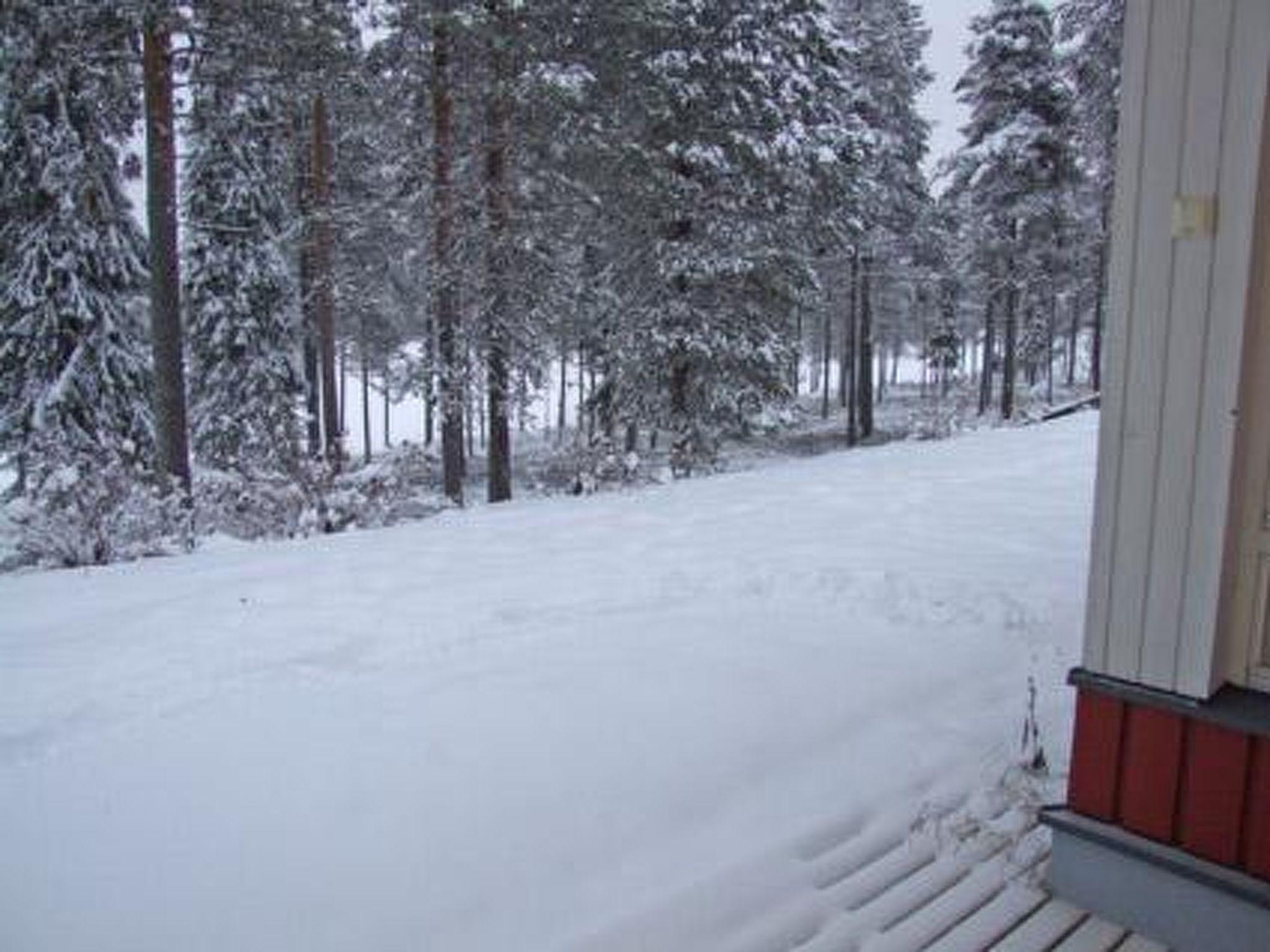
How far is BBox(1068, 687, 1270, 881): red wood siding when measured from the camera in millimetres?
2652

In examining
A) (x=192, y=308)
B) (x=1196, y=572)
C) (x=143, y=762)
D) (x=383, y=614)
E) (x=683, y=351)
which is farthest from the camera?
(x=192, y=308)

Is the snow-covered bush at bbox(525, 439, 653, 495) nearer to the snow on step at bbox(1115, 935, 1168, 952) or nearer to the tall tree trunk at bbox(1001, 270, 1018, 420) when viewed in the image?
the snow on step at bbox(1115, 935, 1168, 952)

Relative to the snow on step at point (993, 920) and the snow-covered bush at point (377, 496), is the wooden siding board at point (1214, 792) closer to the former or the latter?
the snow on step at point (993, 920)

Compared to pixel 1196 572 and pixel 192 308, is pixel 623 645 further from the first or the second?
pixel 192 308

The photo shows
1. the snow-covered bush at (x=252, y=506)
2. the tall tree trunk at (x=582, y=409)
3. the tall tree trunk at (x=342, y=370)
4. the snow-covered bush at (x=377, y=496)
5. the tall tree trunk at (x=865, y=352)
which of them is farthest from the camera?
the tall tree trunk at (x=342, y=370)

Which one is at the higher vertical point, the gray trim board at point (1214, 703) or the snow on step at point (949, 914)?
the gray trim board at point (1214, 703)

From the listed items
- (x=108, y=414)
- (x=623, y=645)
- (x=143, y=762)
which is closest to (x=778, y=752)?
(x=623, y=645)

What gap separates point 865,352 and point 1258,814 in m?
21.6

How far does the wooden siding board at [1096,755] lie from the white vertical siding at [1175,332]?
0.42 ft

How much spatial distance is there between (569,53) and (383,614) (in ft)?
28.7

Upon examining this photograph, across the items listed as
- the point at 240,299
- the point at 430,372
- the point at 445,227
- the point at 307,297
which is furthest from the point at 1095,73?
the point at 240,299

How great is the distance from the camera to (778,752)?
3678 mm

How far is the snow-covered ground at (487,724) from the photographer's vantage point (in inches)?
110

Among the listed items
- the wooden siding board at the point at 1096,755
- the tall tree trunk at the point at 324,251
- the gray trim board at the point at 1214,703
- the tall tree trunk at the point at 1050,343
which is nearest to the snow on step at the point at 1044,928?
the wooden siding board at the point at 1096,755
